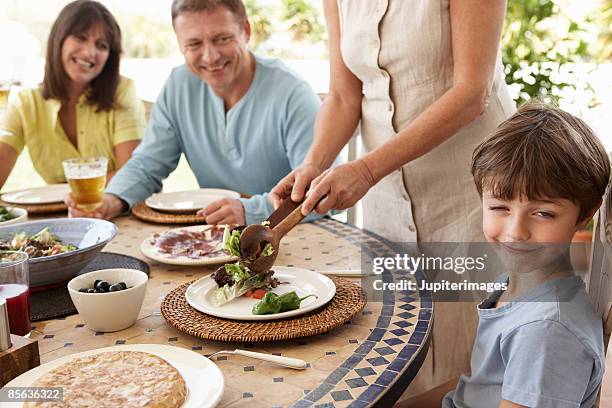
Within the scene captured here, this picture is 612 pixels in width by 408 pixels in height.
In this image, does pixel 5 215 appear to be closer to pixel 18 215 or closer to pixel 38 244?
pixel 18 215

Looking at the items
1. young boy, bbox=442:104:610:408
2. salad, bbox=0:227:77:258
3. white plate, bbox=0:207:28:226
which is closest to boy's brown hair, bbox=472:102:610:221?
young boy, bbox=442:104:610:408

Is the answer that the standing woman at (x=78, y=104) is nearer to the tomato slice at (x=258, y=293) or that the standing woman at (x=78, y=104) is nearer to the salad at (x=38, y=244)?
the salad at (x=38, y=244)

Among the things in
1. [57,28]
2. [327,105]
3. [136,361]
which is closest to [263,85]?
[327,105]

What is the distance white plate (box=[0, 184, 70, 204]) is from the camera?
2287 millimetres

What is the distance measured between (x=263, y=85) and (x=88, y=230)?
1.10 m

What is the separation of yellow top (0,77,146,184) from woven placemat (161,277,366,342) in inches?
70.7

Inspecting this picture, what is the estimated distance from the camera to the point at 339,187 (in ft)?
5.51

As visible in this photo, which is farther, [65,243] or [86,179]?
[86,179]

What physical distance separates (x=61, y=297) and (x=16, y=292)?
0.27 meters

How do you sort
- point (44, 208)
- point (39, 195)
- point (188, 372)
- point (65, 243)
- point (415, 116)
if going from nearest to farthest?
point (188, 372)
point (65, 243)
point (415, 116)
point (44, 208)
point (39, 195)

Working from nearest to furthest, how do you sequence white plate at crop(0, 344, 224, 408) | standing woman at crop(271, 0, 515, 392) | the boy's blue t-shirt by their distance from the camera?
white plate at crop(0, 344, 224, 408), the boy's blue t-shirt, standing woman at crop(271, 0, 515, 392)

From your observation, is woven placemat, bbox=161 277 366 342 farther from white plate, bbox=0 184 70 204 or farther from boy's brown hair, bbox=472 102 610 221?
white plate, bbox=0 184 70 204

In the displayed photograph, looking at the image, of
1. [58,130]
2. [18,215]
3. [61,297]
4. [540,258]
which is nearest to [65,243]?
[61,297]

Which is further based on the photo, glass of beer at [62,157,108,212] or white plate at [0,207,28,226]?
glass of beer at [62,157,108,212]
